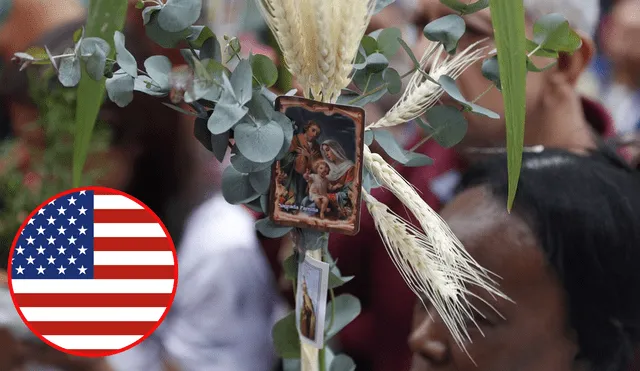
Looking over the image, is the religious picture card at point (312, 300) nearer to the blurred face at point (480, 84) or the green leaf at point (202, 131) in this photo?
the green leaf at point (202, 131)

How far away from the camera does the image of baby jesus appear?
0.61 m

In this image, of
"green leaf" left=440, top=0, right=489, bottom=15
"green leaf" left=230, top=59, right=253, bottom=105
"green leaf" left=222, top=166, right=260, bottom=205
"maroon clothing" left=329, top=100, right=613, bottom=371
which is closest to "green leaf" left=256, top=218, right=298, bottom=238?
"green leaf" left=222, top=166, right=260, bottom=205

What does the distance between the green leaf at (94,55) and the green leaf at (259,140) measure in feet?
0.38

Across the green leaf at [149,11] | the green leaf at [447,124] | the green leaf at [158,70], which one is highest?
the green leaf at [149,11]

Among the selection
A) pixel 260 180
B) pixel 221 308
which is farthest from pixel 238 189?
pixel 221 308

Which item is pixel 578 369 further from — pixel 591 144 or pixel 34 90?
pixel 34 90

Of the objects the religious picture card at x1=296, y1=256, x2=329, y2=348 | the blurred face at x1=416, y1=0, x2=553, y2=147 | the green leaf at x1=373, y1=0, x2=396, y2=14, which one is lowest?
the blurred face at x1=416, y1=0, x2=553, y2=147

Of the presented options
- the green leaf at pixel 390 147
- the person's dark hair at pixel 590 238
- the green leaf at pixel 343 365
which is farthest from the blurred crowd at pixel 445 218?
the green leaf at pixel 390 147

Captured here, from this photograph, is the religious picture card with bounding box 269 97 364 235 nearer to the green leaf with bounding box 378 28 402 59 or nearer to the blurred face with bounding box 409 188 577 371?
the green leaf with bounding box 378 28 402 59

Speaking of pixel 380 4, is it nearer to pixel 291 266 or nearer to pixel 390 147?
pixel 390 147

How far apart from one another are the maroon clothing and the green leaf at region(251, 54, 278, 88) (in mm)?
434

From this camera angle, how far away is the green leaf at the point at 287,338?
743 mm

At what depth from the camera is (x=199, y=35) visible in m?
0.61

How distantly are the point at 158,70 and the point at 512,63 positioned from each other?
0.91 feet
